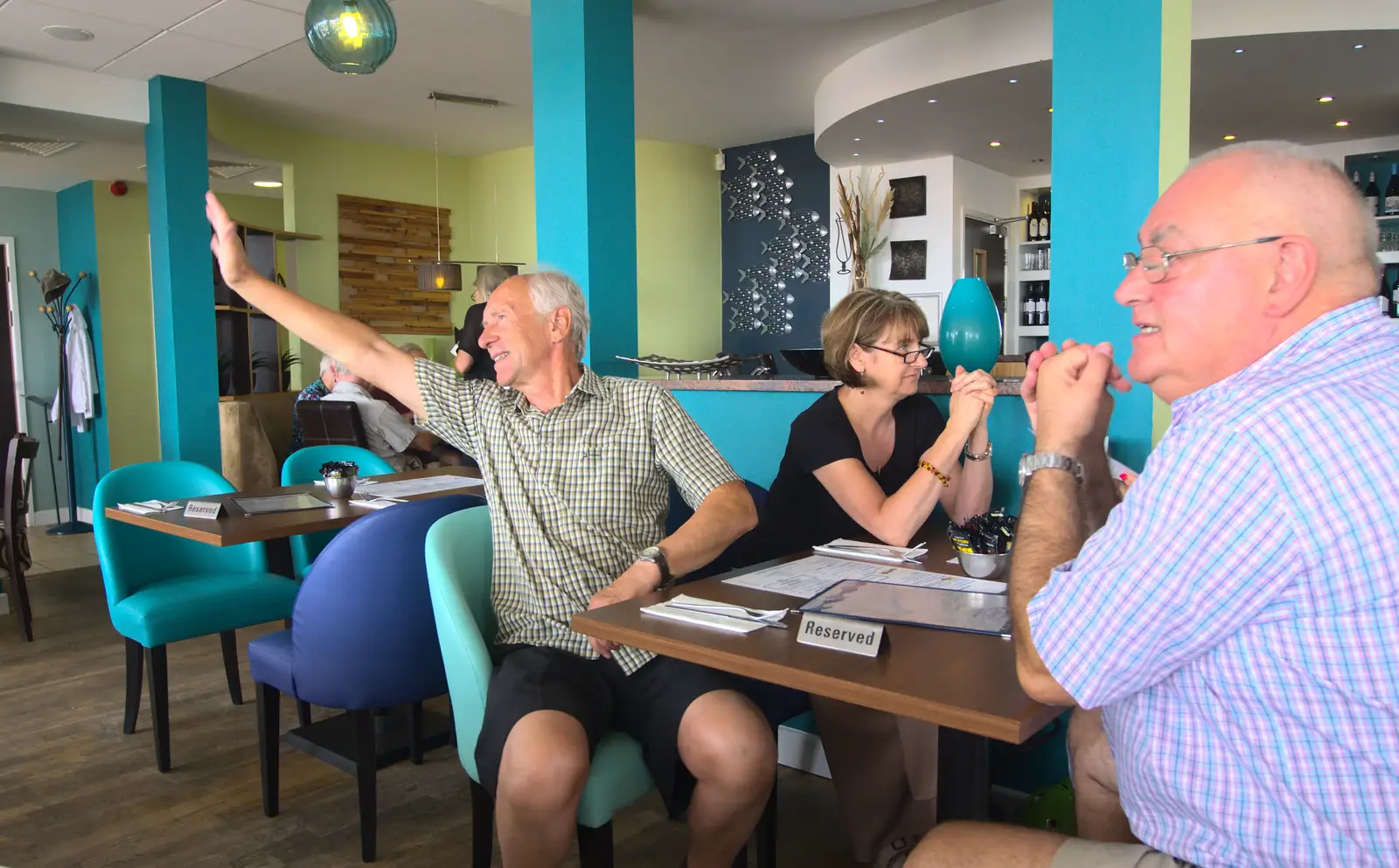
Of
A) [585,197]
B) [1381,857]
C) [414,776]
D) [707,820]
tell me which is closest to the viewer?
[1381,857]

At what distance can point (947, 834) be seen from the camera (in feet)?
4.08

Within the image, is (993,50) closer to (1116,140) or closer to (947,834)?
(1116,140)

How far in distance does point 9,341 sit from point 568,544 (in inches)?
354

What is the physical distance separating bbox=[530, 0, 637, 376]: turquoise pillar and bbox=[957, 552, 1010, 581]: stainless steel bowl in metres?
2.46

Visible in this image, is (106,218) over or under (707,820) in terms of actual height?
over

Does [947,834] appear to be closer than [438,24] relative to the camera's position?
Yes

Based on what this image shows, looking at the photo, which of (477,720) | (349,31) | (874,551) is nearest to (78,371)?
(349,31)

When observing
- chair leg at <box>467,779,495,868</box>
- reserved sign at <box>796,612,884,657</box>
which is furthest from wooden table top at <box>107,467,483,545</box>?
reserved sign at <box>796,612,884,657</box>

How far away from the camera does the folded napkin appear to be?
201cm

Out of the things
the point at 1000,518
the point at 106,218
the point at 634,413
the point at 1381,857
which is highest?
the point at 106,218

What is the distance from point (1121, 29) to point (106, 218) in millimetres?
9268

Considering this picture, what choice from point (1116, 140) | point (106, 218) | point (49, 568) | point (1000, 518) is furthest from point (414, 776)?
point (106, 218)

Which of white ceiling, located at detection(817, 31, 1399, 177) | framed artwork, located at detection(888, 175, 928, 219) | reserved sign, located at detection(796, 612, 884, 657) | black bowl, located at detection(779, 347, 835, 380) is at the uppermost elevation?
white ceiling, located at detection(817, 31, 1399, 177)

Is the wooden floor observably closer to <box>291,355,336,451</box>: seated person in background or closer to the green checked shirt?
the green checked shirt
